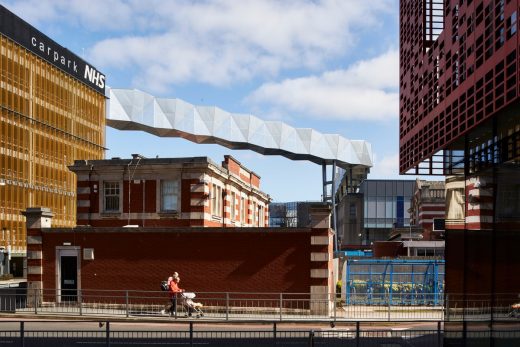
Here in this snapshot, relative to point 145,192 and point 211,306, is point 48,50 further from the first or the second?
point 211,306

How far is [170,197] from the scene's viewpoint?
120 ft

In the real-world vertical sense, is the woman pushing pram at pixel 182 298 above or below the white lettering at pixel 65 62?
below

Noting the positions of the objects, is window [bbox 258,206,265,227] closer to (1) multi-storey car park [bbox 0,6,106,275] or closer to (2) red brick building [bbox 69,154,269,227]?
(2) red brick building [bbox 69,154,269,227]

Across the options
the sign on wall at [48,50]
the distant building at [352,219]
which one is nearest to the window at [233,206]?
the sign on wall at [48,50]

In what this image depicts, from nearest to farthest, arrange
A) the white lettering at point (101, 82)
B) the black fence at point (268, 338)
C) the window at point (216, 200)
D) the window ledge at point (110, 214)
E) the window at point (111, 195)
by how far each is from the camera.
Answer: the black fence at point (268, 338)
the window ledge at point (110, 214)
the window at point (111, 195)
the window at point (216, 200)
the white lettering at point (101, 82)

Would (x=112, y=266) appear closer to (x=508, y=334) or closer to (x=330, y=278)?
(x=330, y=278)

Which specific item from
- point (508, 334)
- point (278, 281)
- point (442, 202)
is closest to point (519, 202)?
point (508, 334)

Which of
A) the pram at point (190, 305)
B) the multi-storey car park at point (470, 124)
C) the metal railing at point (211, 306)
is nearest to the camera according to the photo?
the multi-storey car park at point (470, 124)

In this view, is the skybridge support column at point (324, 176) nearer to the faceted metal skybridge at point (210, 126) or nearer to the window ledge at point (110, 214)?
the faceted metal skybridge at point (210, 126)

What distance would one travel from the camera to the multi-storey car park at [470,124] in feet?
45.5

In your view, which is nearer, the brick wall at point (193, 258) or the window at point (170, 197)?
the brick wall at point (193, 258)

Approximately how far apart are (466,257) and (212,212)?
23679mm

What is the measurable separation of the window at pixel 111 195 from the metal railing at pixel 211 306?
685 cm

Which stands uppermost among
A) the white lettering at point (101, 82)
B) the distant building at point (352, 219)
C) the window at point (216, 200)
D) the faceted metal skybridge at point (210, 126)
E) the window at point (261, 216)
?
the white lettering at point (101, 82)
